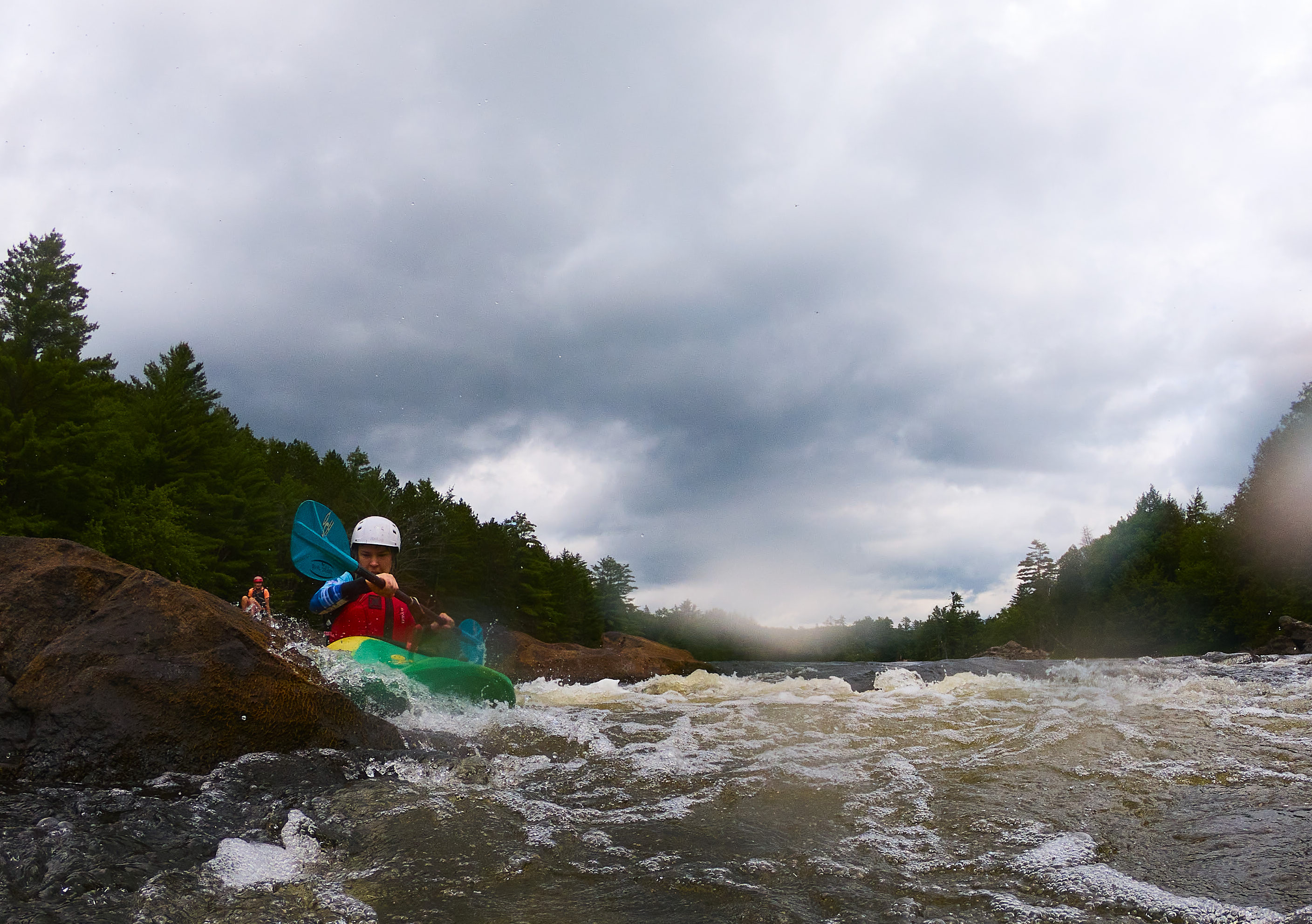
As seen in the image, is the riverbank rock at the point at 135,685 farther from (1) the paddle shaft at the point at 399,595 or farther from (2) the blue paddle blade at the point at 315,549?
(2) the blue paddle blade at the point at 315,549

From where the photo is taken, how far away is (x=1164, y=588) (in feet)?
185

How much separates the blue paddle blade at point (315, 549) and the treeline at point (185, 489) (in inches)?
679

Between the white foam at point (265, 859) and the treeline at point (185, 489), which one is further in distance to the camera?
the treeline at point (185, 489)

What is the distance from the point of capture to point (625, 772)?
456 cm

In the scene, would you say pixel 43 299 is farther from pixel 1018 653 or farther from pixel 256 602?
pixel 1018 653

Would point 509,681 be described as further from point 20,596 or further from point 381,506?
point 381,506

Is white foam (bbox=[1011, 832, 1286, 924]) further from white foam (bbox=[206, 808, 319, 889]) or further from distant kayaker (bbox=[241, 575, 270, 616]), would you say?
distant kayaker (bbox=[241, 575, 270, 616])

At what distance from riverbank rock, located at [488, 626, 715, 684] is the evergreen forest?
11853 millimetres

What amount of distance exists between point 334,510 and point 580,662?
3242 centimetres

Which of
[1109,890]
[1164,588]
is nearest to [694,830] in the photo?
[1109,890]

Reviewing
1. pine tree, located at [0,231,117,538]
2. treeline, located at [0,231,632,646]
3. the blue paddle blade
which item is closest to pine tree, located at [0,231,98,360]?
treeline, located at [0,231,632,646]

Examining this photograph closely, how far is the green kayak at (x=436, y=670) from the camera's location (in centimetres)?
604

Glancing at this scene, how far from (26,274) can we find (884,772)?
57693 mm

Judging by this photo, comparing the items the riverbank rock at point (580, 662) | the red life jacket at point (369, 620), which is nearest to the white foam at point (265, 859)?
the red life jacket at point (369, 620)
